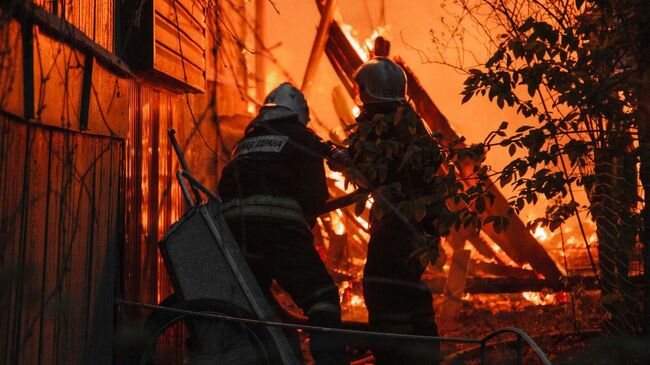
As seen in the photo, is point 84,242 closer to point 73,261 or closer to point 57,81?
point 73,261

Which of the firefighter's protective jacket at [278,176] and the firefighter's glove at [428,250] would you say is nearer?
the firefighter's glove at [428,250]

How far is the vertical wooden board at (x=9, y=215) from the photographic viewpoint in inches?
136

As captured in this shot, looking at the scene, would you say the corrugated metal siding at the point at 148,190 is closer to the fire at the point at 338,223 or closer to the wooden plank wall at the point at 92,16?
the wooden plank wall at the point at 92,16

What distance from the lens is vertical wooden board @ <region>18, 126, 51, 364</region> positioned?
375 cm

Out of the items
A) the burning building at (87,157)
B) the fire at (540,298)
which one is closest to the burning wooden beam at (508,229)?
the fire at (540,298)

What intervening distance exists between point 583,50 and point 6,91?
312cm

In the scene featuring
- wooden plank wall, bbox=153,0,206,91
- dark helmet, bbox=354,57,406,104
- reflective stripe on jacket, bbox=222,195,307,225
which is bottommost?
reflective stripe on jacket, bbox=222,195,307,225

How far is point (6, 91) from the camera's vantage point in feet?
11.1

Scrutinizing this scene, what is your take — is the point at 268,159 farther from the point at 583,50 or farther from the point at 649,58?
the point at 649,58

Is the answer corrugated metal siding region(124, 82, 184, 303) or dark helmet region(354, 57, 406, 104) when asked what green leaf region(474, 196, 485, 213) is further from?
corrugated metal siding region(124, 82, 184, 303)

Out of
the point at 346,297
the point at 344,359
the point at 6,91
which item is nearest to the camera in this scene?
the point at 6,91

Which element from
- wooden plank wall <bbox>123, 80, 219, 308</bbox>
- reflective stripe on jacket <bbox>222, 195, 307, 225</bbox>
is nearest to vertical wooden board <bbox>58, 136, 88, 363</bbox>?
wooden plank wall <bbox>123, 80, 219, 308</bbox>

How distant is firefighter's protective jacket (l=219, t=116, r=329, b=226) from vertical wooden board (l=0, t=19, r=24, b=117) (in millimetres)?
2115

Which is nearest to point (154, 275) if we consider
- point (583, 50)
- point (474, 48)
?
point (583, 50)
